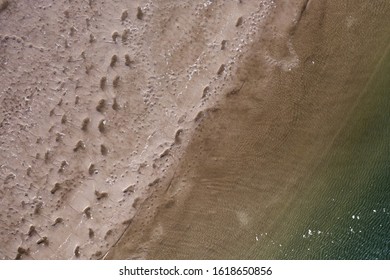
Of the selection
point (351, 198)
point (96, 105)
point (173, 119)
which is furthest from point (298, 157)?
point (96, 105)

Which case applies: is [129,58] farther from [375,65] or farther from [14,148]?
[375,65]

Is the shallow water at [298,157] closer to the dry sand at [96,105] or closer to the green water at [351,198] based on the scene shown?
the green water at [351,198]

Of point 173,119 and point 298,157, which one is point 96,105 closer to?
point 173,119

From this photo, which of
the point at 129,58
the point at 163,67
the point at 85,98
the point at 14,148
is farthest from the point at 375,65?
the point at 14,148

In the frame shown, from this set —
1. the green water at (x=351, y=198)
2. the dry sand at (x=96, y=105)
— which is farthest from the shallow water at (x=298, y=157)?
the dry sand at (x=96, y=105)

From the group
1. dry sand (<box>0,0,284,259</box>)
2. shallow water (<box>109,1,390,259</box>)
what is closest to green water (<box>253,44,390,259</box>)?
shallow water (<box>109,1,390,259</box>)
